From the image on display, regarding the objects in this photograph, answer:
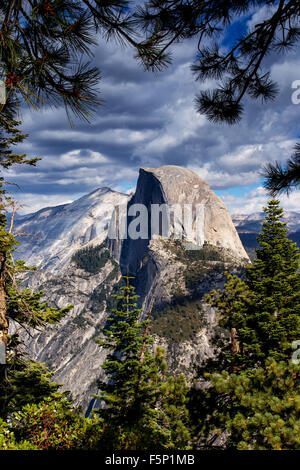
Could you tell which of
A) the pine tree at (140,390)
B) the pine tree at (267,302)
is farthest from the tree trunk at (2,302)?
the pine tree at (267,302)

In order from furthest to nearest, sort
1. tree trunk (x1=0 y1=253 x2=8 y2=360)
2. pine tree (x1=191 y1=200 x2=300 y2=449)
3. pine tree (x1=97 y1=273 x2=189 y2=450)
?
pine tree (x1=97 y1=273 x2=189 y2=450), tree trunk (x1=0 y1=253 x2=8 y2=360), pine tree (x1=191 y1=200 x2=300 y2=449)

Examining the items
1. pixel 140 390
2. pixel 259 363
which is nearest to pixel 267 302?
pixel 259 363

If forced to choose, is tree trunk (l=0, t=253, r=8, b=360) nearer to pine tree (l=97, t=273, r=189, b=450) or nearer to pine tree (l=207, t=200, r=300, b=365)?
pine tree (l=97, t=273, r=189, b=450)

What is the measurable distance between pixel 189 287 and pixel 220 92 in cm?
15996

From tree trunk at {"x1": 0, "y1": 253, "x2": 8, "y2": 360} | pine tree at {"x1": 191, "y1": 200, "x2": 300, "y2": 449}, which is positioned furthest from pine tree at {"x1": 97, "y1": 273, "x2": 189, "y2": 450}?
tree trunk at {"x1": 0, "y1": 253, "x2": 8, "y2": 360}

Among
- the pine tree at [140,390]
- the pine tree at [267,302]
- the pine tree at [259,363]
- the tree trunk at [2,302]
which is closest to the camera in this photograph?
the pine tree at [259,363]

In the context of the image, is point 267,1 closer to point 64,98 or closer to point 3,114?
point 64,98

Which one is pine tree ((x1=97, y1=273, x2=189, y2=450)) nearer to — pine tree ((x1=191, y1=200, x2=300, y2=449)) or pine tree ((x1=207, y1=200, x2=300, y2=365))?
pine tree ((x1=191, y1=200, x2=300, y2=449))

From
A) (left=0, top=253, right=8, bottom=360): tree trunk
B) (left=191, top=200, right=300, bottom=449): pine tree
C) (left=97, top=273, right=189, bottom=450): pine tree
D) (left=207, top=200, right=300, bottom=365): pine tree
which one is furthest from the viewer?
(left=207, top=200, right=300, bottom=365): pine tree

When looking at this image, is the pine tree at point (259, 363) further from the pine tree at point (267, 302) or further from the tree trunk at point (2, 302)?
the tree trunk at point (2, 302)

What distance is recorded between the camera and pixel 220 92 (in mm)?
5379

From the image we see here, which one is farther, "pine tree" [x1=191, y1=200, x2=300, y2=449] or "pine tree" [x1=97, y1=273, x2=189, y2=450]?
"pine tree" [x1=97, y1=273, x2=189, y2=450]

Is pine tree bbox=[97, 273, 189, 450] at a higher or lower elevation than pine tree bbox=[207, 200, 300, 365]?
lower

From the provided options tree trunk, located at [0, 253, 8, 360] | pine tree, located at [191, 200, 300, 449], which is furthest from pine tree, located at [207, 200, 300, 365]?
tree trunk, located at [0, 253, 8, 360]
